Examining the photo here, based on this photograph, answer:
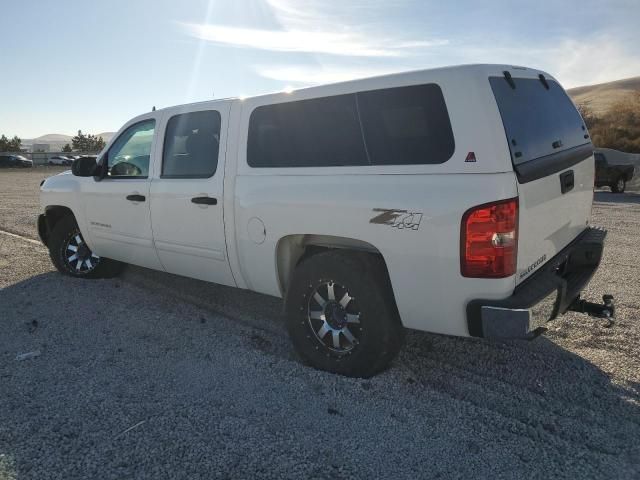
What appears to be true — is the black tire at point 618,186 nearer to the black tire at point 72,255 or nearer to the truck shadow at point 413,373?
the truck shadow at point 413,373

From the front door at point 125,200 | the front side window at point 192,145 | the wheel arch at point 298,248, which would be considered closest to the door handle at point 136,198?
the front door at point 125,200

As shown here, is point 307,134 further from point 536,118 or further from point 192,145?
point 536,118

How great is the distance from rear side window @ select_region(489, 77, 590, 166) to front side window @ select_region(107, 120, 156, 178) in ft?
10.6

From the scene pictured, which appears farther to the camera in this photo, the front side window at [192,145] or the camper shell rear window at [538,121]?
the front side window at [192,145]

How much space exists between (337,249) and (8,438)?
225 cm

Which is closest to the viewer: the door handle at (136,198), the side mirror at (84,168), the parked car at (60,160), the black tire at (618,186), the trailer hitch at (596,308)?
the trailer hitch at (596,308)

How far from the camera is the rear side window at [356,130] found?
10.5 feet

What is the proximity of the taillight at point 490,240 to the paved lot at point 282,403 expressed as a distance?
929mm

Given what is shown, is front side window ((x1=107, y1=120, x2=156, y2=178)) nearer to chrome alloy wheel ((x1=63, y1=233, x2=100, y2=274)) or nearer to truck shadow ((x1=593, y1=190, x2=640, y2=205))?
chrome alloy wheel ((x1=63, y1=233, x2=100, y2=274))

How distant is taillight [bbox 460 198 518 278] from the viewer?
2.91 metres

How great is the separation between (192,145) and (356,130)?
174cm

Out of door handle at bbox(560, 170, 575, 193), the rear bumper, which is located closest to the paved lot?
the rear bumper

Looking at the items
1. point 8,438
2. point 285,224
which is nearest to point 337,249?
point 285,224

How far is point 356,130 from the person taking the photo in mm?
3525
